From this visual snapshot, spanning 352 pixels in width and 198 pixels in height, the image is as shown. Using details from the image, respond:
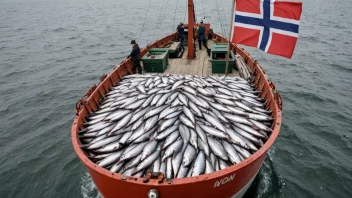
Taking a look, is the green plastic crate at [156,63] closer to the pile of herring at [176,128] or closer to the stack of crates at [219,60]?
the stack of crates at [219,60]

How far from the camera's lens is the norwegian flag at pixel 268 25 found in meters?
8.09

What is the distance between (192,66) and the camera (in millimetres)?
12906

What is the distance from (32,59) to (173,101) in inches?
896

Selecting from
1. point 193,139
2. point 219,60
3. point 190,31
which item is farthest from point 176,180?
point 190,31

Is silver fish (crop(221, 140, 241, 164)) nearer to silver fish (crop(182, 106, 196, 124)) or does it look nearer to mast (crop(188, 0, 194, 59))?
silver fish (crop(182, 106, 196, 124))

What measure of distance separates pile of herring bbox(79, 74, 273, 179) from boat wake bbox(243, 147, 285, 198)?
2809 millimetres

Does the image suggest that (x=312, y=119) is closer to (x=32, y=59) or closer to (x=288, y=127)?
(x=288, y=127)

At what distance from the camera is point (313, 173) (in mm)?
9641

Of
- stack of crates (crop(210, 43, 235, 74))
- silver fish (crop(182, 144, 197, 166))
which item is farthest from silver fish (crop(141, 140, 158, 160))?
stack of crates (crop(210, 43, 235, 74))

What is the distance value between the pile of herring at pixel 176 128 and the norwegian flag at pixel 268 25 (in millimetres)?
1891

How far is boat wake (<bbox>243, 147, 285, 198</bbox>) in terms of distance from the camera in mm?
8602

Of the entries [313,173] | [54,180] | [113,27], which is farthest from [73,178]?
[113,27]

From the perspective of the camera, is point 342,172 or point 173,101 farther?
point 342,172

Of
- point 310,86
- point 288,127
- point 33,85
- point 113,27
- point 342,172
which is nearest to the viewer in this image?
point 342,172
